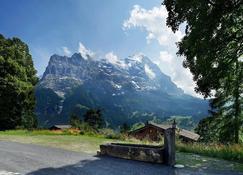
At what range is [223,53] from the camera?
61.9 feet

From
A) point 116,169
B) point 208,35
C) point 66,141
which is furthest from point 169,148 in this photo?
point 66,141

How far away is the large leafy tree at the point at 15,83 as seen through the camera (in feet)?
136

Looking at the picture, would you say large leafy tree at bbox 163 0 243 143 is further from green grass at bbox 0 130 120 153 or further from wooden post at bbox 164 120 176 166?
green grass at bbox 0 130 120 153

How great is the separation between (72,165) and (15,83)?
3021 centimetres

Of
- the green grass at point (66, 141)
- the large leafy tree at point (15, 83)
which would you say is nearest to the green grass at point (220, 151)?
the green grass at point (66, 141)

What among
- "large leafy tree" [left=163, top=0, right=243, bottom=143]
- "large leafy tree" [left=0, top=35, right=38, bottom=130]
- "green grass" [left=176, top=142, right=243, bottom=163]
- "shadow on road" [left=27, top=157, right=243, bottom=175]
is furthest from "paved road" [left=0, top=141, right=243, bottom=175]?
"large leafy tree" [left=0, top=35, right=38, bottom=130]

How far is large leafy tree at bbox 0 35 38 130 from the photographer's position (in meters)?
41.5

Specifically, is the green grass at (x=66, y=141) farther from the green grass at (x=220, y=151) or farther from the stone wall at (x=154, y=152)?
the green grass at (x=220, y=151)

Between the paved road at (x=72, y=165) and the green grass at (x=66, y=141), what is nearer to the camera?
the paved road at (x=72, y=165)

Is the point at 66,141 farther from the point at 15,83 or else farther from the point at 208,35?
the point at 15,83

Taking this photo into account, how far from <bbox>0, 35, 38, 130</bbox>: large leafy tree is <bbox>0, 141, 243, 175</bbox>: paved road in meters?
26.2

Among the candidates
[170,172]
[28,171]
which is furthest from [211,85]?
[28,171]

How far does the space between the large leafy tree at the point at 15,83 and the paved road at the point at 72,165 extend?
26189 mm

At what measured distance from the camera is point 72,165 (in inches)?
522
